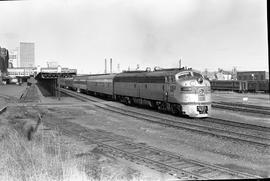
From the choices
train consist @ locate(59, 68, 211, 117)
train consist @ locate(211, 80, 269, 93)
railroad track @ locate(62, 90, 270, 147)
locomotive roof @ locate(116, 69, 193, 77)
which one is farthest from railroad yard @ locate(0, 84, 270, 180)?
train consist @ locate(211, 80, 269, 93)

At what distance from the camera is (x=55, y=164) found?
357 inches

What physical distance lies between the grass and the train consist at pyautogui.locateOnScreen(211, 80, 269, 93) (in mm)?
45201

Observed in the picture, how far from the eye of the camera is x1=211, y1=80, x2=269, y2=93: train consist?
51.6 m

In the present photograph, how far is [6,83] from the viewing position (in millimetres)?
50250

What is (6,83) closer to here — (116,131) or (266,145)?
(116,131)

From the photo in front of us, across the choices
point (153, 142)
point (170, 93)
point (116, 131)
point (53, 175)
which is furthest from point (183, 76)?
point (53, 175)

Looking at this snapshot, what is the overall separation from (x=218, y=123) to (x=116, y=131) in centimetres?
645

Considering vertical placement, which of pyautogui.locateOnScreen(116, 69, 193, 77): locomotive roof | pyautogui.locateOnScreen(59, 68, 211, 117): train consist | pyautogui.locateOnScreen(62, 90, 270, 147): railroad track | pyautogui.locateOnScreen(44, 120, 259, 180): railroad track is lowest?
pyautogui.locateOnScreen(44, 120, 259, 180): railroad track

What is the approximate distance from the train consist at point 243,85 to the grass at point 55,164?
45.2 m

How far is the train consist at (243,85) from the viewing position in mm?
51625

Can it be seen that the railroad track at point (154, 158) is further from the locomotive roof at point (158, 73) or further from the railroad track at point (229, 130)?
the locomotive roof at point (158, 73)

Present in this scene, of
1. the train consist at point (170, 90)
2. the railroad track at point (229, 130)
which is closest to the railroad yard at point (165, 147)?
the railroad track at point (229, 130)

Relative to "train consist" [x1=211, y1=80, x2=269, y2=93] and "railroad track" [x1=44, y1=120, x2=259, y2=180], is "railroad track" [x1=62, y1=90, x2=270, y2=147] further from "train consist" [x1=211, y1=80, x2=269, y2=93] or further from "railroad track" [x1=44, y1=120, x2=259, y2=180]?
"train consist" [x1=211, y1=80, x2=269, y2=93]

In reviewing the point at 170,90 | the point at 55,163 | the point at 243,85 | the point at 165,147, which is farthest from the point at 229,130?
the point at 243,85
